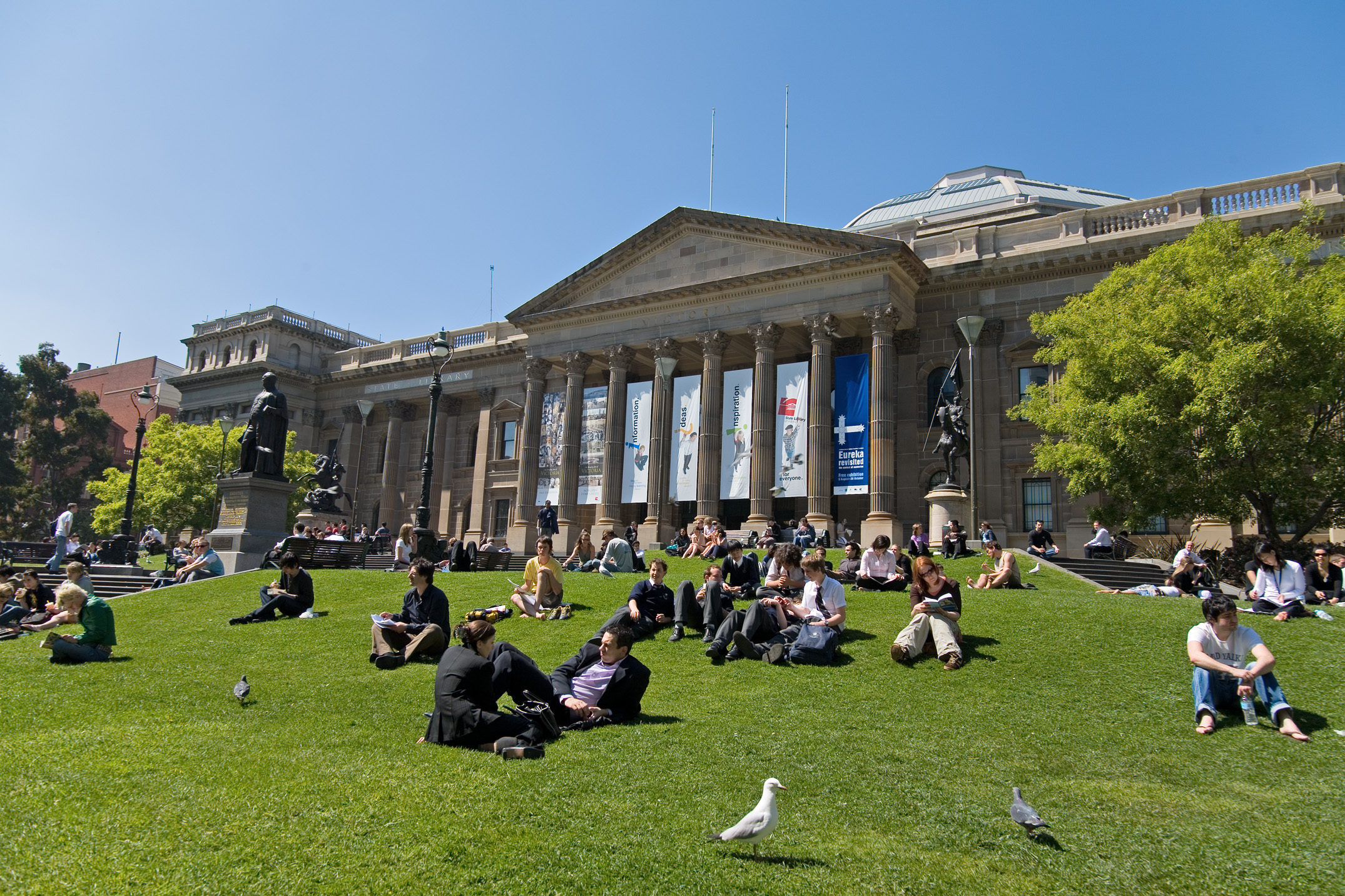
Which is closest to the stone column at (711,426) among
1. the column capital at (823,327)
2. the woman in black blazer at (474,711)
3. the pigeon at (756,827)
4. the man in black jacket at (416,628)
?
the column capital at (823,327)

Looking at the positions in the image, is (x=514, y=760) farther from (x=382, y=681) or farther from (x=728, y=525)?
(x=728, y=525)

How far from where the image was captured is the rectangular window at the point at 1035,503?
106ft

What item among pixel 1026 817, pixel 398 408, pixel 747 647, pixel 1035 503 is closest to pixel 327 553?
pixel 747 647

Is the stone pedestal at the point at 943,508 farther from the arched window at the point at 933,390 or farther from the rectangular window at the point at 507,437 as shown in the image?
the rectangular window at the point at 507,437

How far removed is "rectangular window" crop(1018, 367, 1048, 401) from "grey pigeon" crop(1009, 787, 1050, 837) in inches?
1143

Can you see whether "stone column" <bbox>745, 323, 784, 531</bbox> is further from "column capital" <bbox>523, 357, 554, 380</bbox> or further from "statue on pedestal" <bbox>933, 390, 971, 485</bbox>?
"column capital" <bbox>523, 357, 554, 380</bbox>

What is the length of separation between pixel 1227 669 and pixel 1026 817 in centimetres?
381

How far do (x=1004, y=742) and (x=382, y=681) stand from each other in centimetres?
633

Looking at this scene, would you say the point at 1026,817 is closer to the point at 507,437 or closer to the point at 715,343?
the point at 715,343

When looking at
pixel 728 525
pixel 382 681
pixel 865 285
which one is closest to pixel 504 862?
pixel 382 681

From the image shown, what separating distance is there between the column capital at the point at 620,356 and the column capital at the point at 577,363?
1.42 metres

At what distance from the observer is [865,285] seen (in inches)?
1296

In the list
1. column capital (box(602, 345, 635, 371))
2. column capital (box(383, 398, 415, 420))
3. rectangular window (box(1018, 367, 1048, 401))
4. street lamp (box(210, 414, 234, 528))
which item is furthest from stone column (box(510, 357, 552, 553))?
rectangular window (box(1018, 367, 1048, 401))

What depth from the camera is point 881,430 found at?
104 ft
